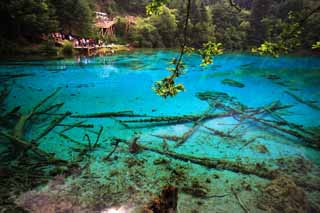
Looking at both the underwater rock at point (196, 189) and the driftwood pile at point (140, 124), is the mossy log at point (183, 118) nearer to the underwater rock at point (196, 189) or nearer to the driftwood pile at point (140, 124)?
the driftwood pile at point (140, 124)

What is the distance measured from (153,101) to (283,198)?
7.75m

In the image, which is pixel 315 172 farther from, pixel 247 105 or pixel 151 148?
pixel 247 105

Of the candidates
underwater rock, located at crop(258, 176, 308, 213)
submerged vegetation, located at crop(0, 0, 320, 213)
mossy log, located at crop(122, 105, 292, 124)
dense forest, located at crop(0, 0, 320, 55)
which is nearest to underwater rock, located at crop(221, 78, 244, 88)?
submerged vegetation, located at crop(0, 0, 320, 213)

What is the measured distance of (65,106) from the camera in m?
9.87

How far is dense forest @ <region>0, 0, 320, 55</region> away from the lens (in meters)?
19.9

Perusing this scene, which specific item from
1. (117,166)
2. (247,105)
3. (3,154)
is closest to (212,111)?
(247,105)

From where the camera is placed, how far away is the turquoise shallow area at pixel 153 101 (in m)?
6.52

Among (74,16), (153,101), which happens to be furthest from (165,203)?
(74,16)

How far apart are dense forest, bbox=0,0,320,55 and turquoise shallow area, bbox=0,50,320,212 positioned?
15.7 feet

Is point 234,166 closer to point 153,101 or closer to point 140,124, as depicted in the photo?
point 140,124

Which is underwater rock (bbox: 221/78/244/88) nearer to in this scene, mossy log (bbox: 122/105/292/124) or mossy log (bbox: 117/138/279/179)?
mossy log (bbox: 122/105/292/124)

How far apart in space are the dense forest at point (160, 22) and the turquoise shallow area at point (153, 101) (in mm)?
4797

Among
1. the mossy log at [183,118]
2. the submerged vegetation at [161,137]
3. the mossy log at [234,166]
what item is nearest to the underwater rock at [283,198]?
the submerged vegetation at [161,137]

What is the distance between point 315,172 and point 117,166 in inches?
197
